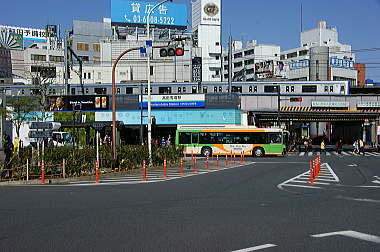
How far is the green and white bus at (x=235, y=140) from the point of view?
140 ft

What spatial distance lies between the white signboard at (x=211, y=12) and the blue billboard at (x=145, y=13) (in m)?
12.2

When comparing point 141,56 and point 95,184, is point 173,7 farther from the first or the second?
point 95,184

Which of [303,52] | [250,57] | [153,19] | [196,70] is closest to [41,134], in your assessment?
[196,70]

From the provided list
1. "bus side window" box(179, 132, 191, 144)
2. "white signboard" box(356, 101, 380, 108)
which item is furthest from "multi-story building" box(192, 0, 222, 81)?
"bus side window" box(179, 132, 191, 144)

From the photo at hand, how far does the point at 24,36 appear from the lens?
342ft

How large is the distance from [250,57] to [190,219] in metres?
Answer: 106

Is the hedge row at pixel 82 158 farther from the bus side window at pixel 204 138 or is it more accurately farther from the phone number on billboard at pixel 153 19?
the phone number on billboard at pixel 153 19

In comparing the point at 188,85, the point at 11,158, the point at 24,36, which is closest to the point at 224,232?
the point at 11,158

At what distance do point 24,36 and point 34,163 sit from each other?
305 ft

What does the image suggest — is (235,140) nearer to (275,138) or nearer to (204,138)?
(204,138)

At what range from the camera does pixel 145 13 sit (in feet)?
272

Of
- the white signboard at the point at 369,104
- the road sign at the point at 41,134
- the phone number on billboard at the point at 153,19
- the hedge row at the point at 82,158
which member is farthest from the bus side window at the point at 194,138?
the phone number on billboard at the point at 153,19

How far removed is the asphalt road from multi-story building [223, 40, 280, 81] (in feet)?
306

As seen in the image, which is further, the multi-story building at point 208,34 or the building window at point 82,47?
the multi-story building at point 208,34
